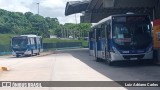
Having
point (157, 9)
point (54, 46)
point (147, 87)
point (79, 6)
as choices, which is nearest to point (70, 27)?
point (54, 46)

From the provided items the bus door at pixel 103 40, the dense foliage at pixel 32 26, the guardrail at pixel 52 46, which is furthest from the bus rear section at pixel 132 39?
the dense foliage at pixel 32 26

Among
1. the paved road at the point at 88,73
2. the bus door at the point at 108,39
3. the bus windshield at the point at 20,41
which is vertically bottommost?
the paved road at the point at 88,73

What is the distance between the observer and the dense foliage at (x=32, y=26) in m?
118

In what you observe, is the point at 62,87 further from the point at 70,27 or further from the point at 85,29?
the point at 70,27

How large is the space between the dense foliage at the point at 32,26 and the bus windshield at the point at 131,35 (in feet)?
300

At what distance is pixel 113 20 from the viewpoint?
23.7 metres

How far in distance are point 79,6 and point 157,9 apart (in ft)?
73.3

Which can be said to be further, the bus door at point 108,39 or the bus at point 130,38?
the bus door at point 108,39

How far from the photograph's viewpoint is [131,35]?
2316 cm

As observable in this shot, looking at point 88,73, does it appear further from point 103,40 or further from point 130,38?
point 103,40

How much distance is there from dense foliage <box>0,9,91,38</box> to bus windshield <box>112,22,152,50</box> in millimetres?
91511

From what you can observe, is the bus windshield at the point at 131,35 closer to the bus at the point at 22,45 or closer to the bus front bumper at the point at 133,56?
the bus front bumper at the point at 133,56

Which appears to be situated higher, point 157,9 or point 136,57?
point 157,9

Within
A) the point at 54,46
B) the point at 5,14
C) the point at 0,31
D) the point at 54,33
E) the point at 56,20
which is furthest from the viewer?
the point at 56,20
